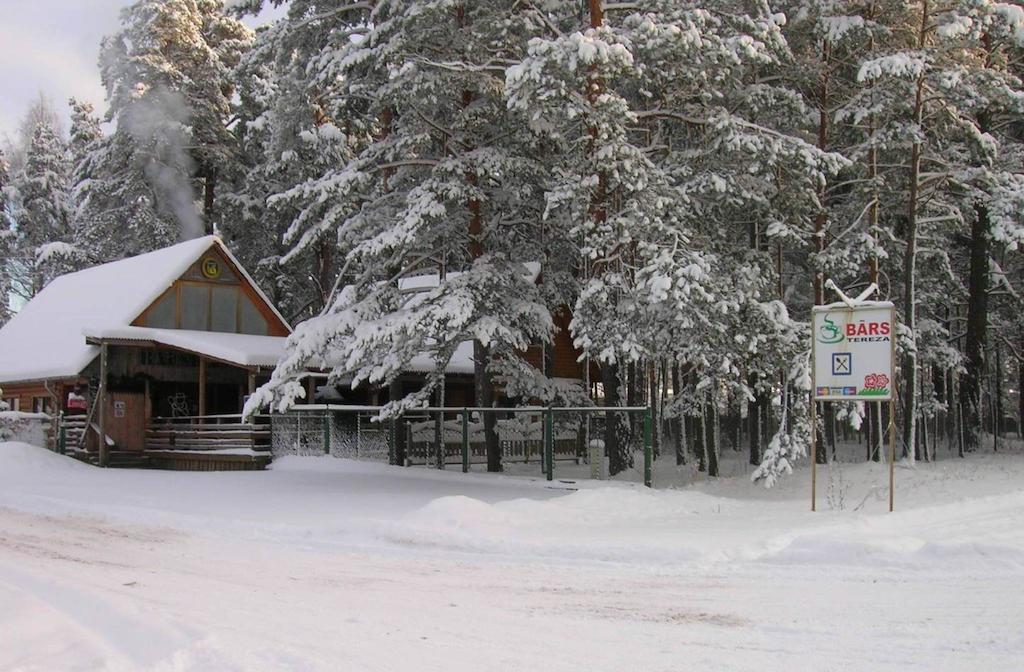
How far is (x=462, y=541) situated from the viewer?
36.2 feet

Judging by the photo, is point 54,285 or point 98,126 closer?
point 54,285

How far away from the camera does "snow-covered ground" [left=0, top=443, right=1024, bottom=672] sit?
6.09m

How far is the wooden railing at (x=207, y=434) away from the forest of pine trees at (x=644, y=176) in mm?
4308

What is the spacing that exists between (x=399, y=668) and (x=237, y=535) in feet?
23.0

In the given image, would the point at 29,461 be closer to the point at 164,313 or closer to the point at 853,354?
the point at 164,313

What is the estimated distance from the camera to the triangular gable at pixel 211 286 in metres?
26.5

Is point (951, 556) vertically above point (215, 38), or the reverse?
point (215, 38)

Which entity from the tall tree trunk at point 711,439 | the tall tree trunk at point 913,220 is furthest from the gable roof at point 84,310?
the tall tree trunk at point 913,220

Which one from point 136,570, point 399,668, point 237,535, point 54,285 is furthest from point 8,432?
point 399,668

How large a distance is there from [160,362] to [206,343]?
3.47 metres

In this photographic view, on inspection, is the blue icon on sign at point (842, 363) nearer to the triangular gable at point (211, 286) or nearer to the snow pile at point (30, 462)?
the snow pile at point (30, 462)

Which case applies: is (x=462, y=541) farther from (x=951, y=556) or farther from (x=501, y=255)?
(x=501, y=255)

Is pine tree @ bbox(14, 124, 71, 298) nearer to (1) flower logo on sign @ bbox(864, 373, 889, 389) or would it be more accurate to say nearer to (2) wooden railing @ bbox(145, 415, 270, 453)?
(2) wooden railing @ bbox(145, 415, 270, 453)

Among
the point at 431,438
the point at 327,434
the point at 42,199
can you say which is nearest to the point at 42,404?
the point at 327,434
